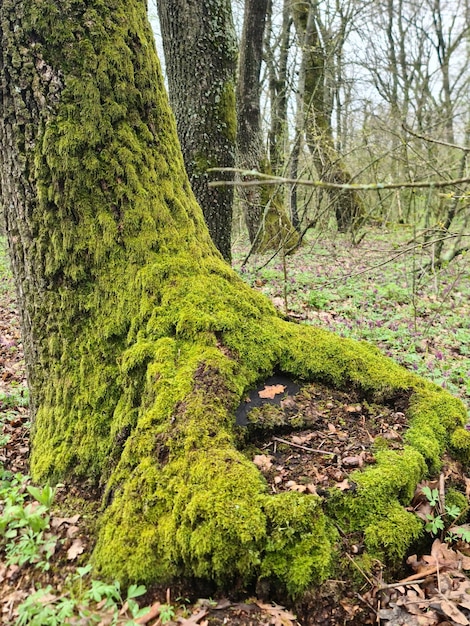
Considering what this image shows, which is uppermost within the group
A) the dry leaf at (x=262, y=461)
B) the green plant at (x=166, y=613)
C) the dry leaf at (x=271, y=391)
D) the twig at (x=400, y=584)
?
the dry leaf at (x=271, y=391)

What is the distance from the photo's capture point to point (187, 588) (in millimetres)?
2033

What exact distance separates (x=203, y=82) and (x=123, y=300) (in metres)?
3.96

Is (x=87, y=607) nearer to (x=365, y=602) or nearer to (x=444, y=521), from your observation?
(x=365, y=602)

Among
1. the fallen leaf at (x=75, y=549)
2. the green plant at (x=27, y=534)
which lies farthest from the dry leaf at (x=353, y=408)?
the green plant at (x=27, y=534)

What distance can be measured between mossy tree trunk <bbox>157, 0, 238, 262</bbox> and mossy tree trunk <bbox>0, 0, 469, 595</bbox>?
247 centimetres

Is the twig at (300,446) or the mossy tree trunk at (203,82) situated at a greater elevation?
the mossy tree trunk at (203,82)

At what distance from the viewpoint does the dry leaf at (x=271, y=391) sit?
2938 mm

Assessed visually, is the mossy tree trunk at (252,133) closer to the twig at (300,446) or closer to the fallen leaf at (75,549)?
the twig at (300,446)

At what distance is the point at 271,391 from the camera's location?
2982 mm

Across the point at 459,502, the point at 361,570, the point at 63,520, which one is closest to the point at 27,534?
the point at 63,520

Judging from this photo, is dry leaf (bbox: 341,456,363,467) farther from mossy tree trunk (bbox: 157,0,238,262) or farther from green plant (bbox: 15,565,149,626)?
mossy tree trunk (bbox: 157,0,238,262)

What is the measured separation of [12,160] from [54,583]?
260 cm

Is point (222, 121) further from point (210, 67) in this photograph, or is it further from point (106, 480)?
point (106, 480)

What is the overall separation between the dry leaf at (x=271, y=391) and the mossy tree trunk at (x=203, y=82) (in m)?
3.67
